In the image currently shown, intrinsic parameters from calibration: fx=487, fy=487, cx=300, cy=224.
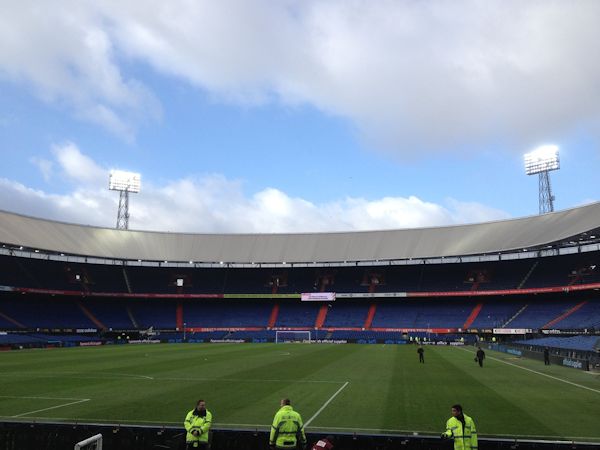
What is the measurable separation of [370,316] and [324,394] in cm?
6351

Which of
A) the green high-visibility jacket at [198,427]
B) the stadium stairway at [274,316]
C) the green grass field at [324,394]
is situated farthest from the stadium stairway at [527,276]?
the green high-visibility jacket at [198,427]

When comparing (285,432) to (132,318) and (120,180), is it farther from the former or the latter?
(120,180)

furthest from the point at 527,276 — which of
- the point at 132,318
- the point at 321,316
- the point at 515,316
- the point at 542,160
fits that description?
the point at 132,318

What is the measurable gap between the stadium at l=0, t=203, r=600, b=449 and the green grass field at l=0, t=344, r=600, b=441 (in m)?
0.15

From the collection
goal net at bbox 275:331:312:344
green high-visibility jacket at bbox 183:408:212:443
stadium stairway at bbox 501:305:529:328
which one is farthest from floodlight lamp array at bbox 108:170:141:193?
green high-visibility jacket at bbox 183:408:212:443

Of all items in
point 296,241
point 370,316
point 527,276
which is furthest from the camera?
point 296,241

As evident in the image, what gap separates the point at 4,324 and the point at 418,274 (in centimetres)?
6597

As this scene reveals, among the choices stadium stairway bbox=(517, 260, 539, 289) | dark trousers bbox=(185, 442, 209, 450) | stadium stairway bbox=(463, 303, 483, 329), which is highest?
stadium stairway bbox=(517, 260, 539, 289)

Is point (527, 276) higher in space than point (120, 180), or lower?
lower

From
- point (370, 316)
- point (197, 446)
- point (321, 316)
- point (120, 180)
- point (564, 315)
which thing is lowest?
point (197, 446)

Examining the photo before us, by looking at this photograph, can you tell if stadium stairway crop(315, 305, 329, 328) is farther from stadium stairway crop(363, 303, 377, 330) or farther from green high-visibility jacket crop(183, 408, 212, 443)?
green high-visibility jacket crop(183, 408, 212, 443)

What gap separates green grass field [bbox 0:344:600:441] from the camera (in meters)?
17.6

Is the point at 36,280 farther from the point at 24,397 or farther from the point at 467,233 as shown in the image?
the point at 467,233

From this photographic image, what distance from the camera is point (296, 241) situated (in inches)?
3829
